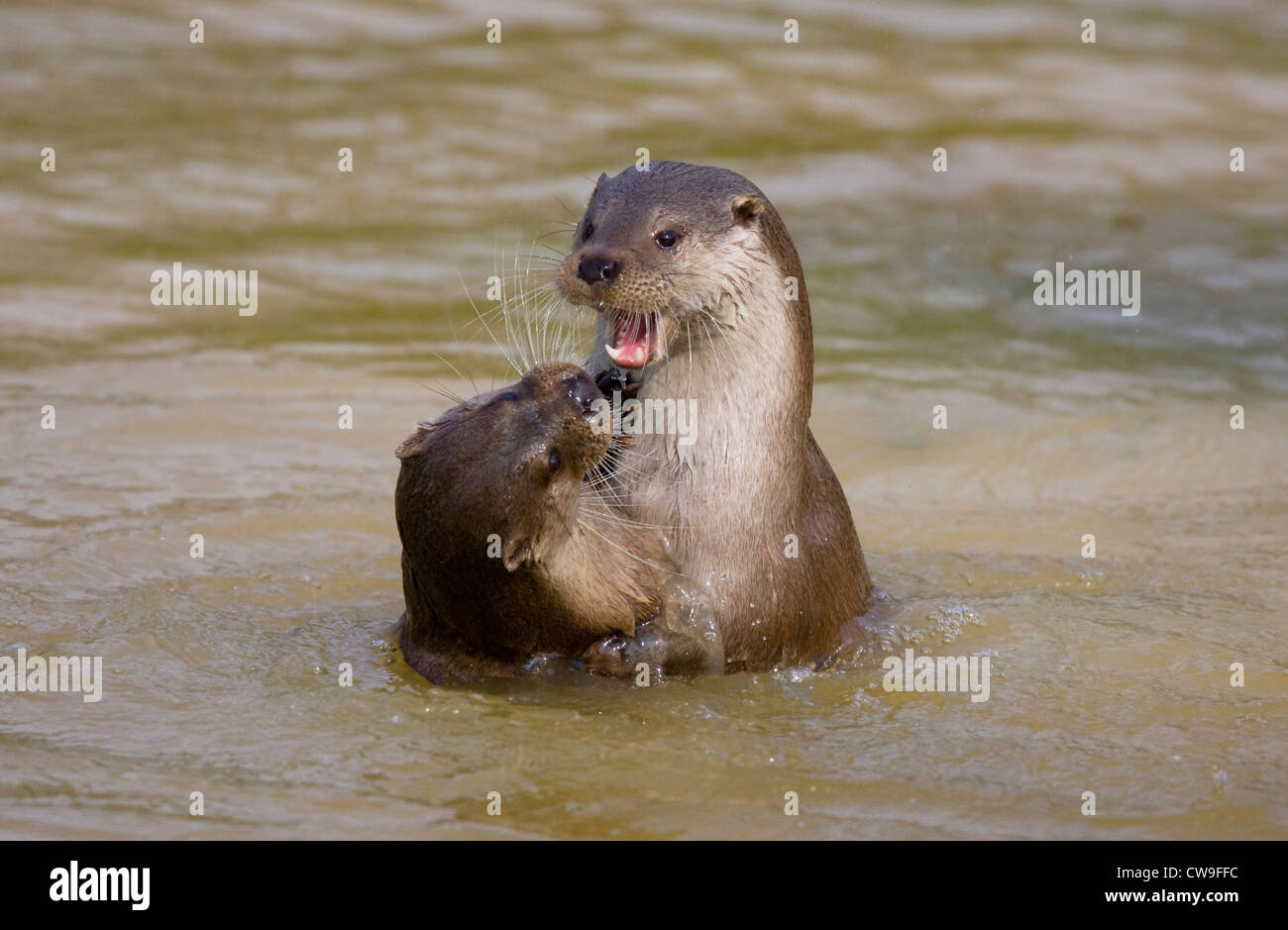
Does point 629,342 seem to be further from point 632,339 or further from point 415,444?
point 415,444

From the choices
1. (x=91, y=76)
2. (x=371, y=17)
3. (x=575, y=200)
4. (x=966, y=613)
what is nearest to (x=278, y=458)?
(x=966, y=613)

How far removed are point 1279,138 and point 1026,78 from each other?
5.06 feet

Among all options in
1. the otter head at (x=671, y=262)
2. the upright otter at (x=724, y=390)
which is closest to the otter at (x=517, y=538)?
the upright otter at (x=724, y=390)

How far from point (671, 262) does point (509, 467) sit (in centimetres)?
69

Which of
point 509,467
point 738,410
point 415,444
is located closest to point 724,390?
point 738,410

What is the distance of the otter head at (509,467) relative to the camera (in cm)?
398

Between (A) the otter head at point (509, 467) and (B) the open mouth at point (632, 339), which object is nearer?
(A) the otter head at point (509, 467)

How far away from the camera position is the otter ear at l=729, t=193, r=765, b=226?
14.4 feet

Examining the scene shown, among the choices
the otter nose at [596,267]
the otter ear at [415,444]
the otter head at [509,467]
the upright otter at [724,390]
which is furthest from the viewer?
the upright otter at [724,390]

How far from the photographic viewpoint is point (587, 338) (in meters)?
5.14

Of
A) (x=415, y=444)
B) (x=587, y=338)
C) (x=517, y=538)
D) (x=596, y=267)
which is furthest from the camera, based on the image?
(x=587, y=338)

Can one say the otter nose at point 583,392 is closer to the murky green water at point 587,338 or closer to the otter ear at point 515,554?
the otter ear at point 515,554

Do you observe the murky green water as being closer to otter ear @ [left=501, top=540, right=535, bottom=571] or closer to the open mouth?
otter ear @ [left=501, top=540, right=535, bottom=571]

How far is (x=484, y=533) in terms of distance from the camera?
398 centimetres
